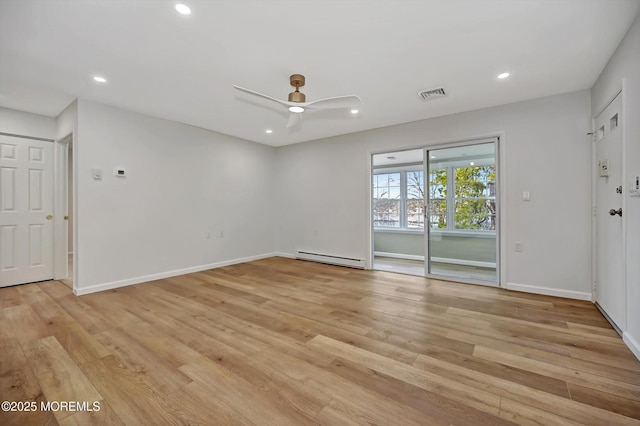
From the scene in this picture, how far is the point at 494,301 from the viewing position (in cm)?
326

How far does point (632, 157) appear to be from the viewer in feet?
7.10

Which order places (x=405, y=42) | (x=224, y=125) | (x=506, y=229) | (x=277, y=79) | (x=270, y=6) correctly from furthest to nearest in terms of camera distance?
(x=224, y=125)
(x=506, y=229)
(x=277, y=79)
(x=405, y=42)
(x=270, y=6)

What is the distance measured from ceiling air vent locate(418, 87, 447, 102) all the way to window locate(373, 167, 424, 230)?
316 cm

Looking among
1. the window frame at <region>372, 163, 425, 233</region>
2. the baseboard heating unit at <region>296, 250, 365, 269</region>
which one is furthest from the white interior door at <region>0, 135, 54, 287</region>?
the window frame at <region>372, 163, 425, 233</region>

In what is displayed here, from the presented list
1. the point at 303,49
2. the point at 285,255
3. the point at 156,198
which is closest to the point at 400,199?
the point at 285,255

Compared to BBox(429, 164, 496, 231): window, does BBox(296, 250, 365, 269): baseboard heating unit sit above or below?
below

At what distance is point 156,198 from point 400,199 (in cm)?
551

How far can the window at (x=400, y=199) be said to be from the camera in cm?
670

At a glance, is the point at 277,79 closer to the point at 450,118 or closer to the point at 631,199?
the point at 450,118

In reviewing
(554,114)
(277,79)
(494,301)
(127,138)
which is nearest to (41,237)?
(127,138)

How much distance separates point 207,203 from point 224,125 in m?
1.48

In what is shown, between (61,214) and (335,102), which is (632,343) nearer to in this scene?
(335,102)

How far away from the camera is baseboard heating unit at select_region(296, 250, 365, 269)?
5.09 m

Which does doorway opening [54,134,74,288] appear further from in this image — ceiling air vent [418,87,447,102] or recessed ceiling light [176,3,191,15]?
ceiling air vent [418,87,447,102]
